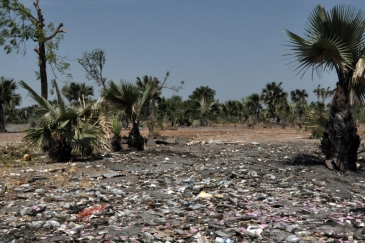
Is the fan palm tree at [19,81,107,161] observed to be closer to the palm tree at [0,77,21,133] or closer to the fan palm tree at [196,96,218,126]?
the palm tree at [0,77,21,133]

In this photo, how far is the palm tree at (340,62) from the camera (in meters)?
8.79

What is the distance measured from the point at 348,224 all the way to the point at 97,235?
3142 mm

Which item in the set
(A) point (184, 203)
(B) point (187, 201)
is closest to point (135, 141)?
(B) point (187, 201)

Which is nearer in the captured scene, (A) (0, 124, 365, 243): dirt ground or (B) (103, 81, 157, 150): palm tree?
(A) (0, 124, 365, 243): dirt ground

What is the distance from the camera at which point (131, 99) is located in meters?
12.9

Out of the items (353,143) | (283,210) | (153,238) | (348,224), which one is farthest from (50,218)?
(353,143)

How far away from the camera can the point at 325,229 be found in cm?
498

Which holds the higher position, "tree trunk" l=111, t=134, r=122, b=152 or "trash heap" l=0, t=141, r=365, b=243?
"tree trunk" l=111, t=134, r=122, b=152

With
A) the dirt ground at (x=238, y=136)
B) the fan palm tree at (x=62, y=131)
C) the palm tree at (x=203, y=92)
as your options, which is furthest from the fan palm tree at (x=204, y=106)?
the fan palm tree at (x=62, y=131)

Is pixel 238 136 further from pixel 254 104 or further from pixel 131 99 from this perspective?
pixel 254 104

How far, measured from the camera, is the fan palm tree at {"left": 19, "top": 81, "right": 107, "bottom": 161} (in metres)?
11.1

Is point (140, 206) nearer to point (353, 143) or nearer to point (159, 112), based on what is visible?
point (353, 143)

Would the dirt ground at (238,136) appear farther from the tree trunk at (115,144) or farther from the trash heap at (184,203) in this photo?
the trash heap at (184,203)

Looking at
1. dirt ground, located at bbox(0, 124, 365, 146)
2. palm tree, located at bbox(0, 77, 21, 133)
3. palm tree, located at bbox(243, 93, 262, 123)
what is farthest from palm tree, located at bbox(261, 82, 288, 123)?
palm tree, located at bbox(0, 77, 21, 133)
